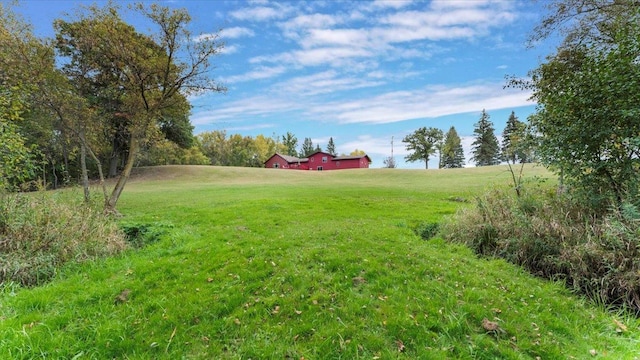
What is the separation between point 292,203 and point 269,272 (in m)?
7.16

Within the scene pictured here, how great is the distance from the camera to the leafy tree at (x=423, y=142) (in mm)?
51844

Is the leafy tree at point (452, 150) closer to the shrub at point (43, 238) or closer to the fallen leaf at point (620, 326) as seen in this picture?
the fallen leaf at point (620, 326)

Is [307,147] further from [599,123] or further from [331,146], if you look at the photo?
[599,123]

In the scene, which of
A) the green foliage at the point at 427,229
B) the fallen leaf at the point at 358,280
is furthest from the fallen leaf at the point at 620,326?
the green foliage at the point at 427,229

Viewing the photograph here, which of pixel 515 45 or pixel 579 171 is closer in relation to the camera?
pixel 579 171

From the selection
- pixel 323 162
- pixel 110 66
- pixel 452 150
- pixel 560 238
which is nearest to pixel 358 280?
pixel 560 238

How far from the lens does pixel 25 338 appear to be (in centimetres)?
308

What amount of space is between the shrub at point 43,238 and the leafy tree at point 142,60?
11.5ft

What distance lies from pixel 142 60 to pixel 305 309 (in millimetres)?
10316

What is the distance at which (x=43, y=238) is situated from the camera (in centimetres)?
533

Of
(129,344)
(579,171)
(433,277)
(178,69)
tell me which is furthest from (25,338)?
(178,69)

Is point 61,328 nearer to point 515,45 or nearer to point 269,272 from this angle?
point 269,272

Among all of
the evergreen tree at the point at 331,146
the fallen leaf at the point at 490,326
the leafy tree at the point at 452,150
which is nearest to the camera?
the fallen leaf at the point at 490,326

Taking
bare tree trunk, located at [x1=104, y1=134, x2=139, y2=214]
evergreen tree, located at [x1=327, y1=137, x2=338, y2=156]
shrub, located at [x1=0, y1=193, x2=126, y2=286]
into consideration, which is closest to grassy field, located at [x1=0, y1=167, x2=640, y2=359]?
shrub, located at [x1=0, y1=193, x2=126, y2=286]
